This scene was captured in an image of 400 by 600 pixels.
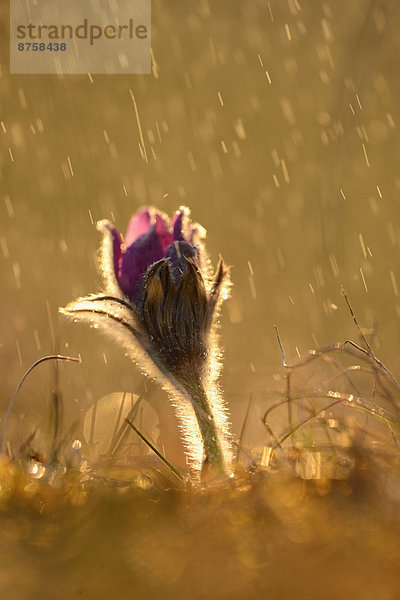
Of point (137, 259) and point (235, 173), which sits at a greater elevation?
point (235, 173)

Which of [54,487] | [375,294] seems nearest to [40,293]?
[375,294]

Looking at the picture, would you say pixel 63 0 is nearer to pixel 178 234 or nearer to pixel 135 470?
pixel 178 234

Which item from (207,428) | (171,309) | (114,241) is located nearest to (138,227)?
(114,241)

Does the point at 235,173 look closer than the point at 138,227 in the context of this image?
Result: No

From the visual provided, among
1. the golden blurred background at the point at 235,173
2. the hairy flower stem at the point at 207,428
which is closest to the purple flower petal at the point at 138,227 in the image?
the hairy flower stem at the point at 207,428

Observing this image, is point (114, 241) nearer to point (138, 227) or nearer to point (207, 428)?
point (138, 227)

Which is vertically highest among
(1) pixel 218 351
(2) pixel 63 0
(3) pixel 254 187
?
(2) pixel 63 0
